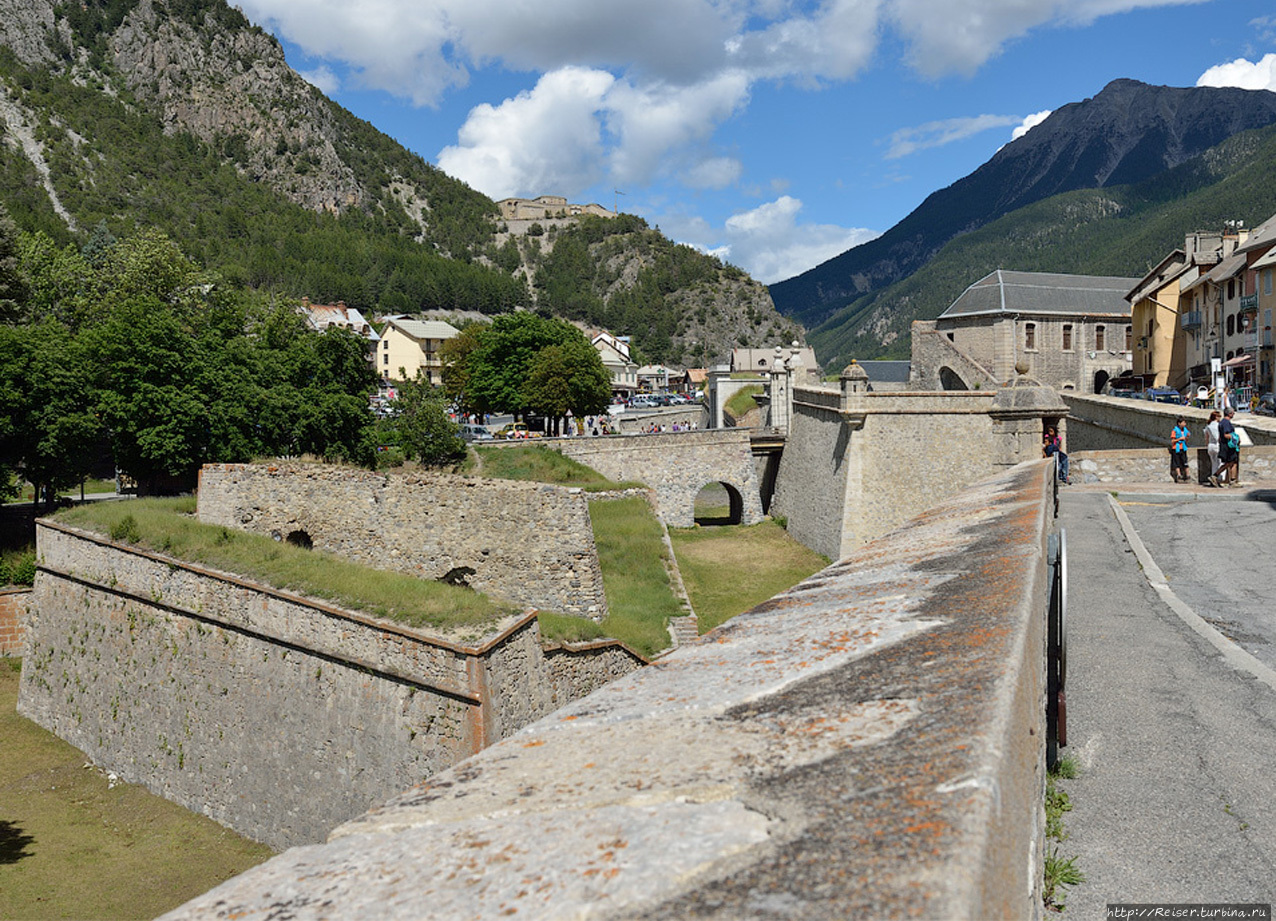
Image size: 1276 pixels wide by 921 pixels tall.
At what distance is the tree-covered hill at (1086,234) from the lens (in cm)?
10400

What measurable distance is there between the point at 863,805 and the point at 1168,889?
6.44ft

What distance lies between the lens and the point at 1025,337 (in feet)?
130

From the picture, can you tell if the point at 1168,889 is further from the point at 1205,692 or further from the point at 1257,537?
the point at 1257,537

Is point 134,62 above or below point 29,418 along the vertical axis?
above

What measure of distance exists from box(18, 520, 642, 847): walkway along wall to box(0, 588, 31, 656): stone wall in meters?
4.19

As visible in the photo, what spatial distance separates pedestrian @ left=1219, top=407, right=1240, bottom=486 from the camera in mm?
15297

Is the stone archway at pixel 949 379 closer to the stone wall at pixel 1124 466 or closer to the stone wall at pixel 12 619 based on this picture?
the stone wall at pixel 1124 466

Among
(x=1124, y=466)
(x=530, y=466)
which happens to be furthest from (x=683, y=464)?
(x=1124, y=466)

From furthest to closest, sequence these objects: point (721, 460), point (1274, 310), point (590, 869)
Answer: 1. point (721, 460)
2. point (1274, 310)
3. point (590, 869)

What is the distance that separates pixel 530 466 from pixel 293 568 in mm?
22675

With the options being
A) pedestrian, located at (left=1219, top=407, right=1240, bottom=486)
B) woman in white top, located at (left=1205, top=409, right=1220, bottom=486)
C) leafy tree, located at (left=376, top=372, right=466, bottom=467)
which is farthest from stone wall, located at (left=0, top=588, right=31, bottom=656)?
pedestrian, located at (left=1219, top=407, right=1240, bottom=486)

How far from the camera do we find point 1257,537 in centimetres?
993

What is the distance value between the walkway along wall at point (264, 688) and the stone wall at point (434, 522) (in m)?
2.66

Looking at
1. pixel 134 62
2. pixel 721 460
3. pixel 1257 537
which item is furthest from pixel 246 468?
pixel 134 62
